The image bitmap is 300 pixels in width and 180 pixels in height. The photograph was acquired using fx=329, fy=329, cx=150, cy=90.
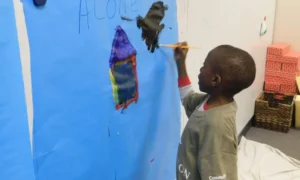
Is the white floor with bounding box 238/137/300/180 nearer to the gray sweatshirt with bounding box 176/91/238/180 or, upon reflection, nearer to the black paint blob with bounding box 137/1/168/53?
the gray sweatshirt with bounding box 176/91/238/180

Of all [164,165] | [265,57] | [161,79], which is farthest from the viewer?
[265,57]

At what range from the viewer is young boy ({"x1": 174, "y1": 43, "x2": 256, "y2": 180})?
96cm

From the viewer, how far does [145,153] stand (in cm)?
117

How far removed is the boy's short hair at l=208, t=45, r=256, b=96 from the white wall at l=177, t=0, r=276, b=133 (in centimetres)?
33

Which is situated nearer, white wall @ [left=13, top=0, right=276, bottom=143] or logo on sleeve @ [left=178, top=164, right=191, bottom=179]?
white wall @ [left=13, top=0, right=276, bottom=143]

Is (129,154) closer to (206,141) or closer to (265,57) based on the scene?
(206,141)

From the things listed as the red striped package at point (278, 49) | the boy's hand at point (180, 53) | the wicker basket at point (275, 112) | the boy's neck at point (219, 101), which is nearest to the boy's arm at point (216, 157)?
the boy's neck at point (219, 101)

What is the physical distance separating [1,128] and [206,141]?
579 millimetres

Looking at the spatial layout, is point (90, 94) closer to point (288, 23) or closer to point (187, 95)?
point (187, 95)

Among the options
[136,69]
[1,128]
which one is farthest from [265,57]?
[1,128]

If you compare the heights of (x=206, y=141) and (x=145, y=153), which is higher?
(x=206, y=141)

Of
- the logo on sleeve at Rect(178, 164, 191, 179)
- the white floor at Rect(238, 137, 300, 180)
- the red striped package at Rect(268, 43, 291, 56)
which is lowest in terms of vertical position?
the white floor at Rect(238, 137, 300, 180)

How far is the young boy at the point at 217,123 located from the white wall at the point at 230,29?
1.11 ft

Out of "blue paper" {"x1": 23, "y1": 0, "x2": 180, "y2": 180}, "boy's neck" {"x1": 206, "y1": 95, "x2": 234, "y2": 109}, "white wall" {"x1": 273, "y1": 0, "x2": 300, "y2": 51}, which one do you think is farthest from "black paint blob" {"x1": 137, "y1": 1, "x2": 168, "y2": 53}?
"white wall" {"x1": 273, "y1": 0, "x2": 300, "y2": 51}
